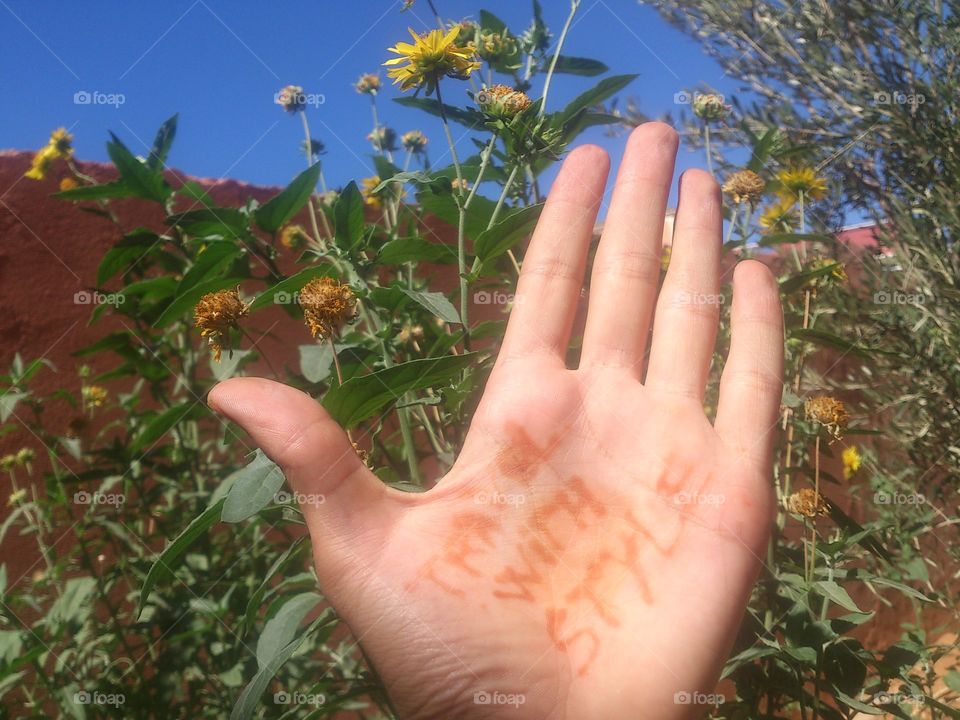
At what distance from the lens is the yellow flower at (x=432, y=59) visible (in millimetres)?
976

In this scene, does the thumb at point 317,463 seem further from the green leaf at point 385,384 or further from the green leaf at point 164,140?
the green leaf at point 164,140

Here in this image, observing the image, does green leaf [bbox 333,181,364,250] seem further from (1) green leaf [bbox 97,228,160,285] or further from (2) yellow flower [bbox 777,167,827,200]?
(2) yellow flower [bbox 777,167,827,200]

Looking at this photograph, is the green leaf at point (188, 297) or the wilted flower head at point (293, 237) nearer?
the green leaf at point (188, 297)

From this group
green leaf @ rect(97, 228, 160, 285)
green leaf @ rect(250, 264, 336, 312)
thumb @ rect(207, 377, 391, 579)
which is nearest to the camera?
thumb @ rect(207, 377, 391, 579)

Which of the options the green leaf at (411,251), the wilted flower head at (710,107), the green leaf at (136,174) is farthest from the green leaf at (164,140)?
the wilted flower head at (710,107)

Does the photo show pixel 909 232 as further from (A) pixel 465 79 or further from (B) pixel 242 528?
(B) pixel 242 528

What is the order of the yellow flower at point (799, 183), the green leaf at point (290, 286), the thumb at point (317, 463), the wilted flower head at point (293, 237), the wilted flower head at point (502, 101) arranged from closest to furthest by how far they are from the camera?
the thumb at point (317, 463)
the green leaf at point (290, 286)
the wilted flower head at point (502, 101)
the yellow flower at point (799, 183)
the wilted flower head at point (293, 237)

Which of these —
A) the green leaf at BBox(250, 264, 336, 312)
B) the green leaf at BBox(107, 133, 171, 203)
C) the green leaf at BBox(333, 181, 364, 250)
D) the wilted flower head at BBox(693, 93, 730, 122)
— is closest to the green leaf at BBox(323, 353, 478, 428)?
the green leaf at BBox(250, 264, 336, 312)

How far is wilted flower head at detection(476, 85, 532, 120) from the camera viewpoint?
2.99 feet

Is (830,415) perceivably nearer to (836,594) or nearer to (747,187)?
(836,594)

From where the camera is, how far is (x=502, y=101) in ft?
3.01

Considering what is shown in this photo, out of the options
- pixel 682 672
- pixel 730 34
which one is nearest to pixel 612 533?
pixel 682 672

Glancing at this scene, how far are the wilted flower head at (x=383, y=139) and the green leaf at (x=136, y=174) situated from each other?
54 cm

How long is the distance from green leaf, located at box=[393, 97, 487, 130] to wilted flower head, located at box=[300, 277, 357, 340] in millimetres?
331
